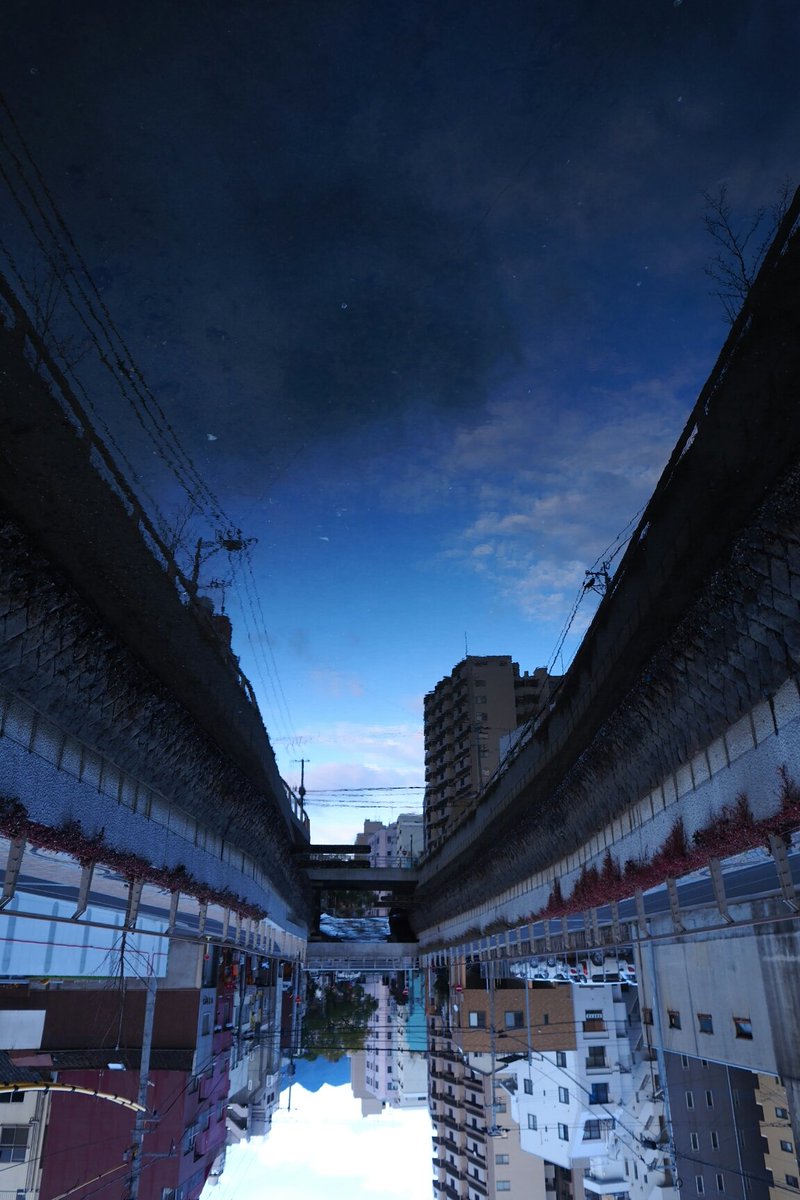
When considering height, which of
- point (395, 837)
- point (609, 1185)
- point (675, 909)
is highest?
point (395, 837)

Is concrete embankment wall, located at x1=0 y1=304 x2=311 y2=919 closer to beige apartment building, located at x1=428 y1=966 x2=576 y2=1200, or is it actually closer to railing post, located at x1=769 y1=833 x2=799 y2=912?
railing post, located at x1=769 y1=833 x2=799 y2=912

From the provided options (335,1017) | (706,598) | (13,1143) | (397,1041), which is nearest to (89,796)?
(706,598)

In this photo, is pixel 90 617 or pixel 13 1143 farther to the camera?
pixel 13 1143

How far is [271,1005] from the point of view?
46.7 metres

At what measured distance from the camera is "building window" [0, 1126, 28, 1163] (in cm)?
2372

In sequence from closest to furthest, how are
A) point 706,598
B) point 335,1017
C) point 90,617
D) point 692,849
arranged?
point 706,598 → point 90,617 → point 692,849 → point 335,1017

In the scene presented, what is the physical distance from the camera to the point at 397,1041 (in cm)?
7825

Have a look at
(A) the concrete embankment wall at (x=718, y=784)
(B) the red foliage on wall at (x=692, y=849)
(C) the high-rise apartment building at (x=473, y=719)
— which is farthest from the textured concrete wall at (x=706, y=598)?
(C) the high-rise apartment building at (x=473, y=719)

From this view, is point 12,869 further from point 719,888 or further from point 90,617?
point 719,888

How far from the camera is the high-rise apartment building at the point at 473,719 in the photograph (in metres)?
89.7

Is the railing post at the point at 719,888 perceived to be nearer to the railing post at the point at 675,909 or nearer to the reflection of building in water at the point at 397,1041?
the railing post at the point at 675,909

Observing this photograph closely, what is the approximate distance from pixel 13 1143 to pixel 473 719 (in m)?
70.3

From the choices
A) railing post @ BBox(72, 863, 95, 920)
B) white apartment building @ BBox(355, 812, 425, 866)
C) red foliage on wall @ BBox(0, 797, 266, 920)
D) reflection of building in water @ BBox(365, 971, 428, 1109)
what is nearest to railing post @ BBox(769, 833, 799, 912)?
railing post @ BBox(72, 863, 95, 920)

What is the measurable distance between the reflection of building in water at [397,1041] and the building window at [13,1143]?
29.9 m
